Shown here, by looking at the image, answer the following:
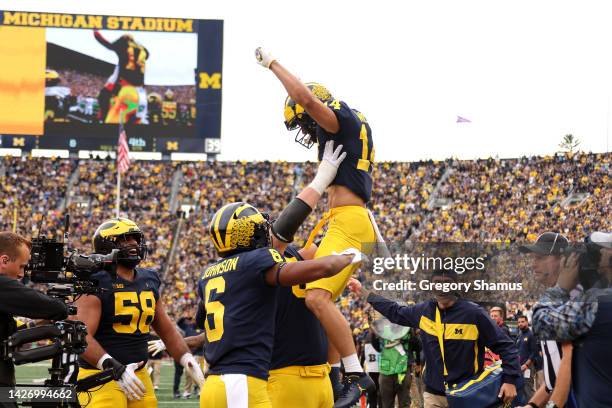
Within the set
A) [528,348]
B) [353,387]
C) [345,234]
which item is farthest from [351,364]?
[528,348]

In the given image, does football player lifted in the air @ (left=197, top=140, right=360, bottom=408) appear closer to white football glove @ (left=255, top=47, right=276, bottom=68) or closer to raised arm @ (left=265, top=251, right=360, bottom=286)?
raised arm @ (left=265, top=251, right=360, bottom=286)

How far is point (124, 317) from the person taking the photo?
7469mm

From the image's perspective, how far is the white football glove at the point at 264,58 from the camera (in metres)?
7.03

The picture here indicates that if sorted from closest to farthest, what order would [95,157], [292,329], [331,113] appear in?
[292,329] < [331,113] < [95,157]

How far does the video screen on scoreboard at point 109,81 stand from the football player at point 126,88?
4 centimetres

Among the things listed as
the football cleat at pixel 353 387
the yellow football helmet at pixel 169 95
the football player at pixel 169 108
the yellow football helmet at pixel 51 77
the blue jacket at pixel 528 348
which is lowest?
the blue jacket at pixel 528 348

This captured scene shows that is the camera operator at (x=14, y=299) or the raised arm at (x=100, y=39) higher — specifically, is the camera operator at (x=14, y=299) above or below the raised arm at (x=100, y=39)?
below

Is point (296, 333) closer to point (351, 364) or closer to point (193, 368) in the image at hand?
point (351, 364)

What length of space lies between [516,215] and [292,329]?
32.8 metres

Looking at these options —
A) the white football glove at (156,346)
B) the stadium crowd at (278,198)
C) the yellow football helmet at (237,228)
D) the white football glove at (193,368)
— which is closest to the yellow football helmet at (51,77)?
the stadium crowd at (278,198)

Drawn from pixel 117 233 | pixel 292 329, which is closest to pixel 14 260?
pixel 117 233

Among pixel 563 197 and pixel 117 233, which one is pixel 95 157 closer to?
pixel 563 197

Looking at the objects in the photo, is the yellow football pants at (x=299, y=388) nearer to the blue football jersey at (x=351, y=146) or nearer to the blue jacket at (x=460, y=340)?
the blue football jersey at (x=351, y=146)

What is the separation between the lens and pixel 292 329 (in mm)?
6777
